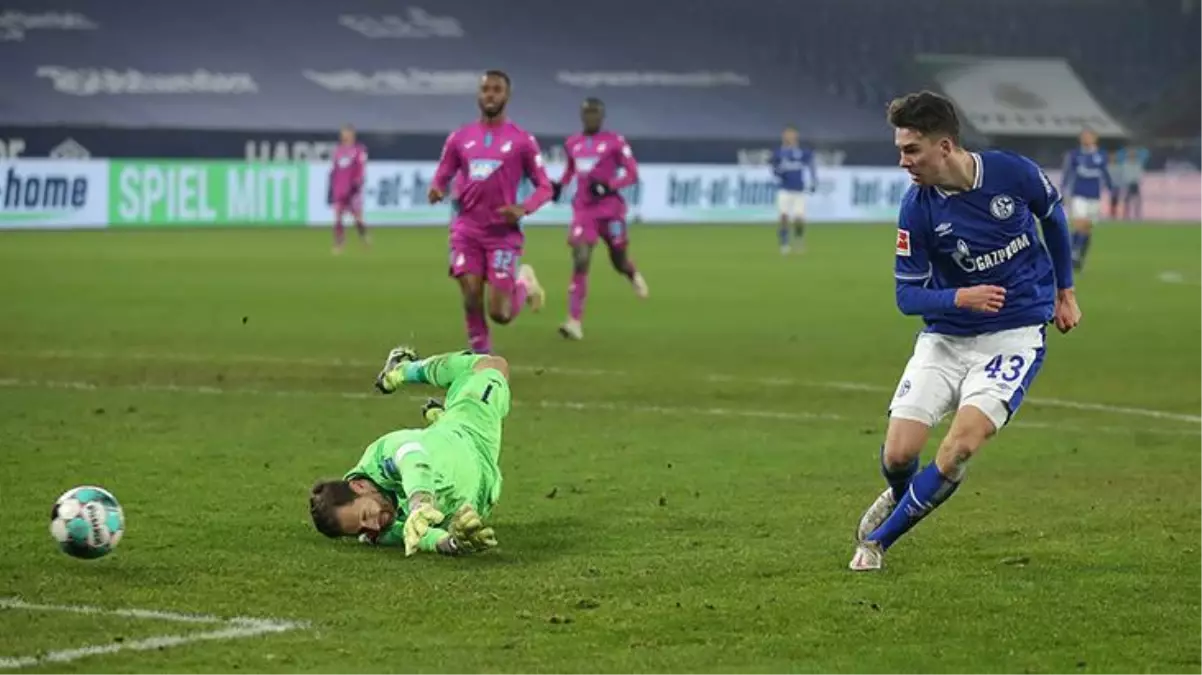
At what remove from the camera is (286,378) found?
1700cm

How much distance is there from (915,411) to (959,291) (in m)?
0.56

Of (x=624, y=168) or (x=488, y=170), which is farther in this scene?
(x=624, y=168)

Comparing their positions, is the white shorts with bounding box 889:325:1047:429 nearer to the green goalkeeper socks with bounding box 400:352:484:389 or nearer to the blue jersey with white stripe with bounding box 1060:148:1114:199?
the green goalkeeper socks with bounding box 400:352:484:389

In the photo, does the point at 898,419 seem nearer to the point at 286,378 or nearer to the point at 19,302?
the point at 286,378

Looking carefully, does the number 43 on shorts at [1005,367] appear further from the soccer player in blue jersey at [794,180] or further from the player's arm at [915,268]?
the soccer player in blue jersey at [794,180]

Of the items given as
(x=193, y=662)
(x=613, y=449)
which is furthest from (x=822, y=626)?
(x=613, y=449)

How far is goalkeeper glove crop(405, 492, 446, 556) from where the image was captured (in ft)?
29.0

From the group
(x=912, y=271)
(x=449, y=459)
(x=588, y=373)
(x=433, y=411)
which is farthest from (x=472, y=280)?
(x=912, y=271)

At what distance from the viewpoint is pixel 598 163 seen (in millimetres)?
22844

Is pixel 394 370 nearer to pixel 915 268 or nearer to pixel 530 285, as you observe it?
pixel 915 268

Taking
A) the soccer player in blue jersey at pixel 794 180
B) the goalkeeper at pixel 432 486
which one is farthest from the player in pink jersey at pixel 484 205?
the soccer player in blue jersey at pixel 794 180

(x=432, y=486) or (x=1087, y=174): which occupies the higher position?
(x=1087, y=174)

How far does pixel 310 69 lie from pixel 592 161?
3100 centimetres

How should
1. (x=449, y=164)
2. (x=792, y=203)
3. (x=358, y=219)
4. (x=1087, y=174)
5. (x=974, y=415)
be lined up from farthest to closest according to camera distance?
1. (x=792, y=203)
2. (x=358, y=219)
3. (x=1087, y=174)
4. (x=449, y=164)
5. (x=974, y=415)
